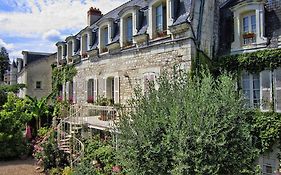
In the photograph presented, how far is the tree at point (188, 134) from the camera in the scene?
209 inches

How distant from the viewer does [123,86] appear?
559 inches

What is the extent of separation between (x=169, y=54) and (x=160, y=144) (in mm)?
6413

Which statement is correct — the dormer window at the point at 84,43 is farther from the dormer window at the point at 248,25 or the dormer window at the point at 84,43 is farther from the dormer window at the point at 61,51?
Answer: the dormer window at the point at 248,25

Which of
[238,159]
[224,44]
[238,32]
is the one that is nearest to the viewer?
[238,159]

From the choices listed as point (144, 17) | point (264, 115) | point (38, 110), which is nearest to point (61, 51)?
point (38, 110)

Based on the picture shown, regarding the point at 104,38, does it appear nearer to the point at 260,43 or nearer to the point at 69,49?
the point at 69,49

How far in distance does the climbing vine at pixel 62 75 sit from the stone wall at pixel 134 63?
151cm

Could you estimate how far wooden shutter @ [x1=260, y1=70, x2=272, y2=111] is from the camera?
32.3ft

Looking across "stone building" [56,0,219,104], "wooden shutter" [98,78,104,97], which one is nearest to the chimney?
"stone building" [56,0,219,104]

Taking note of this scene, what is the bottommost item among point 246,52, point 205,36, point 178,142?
point 178,142

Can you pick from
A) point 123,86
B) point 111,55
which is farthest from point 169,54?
point 111,55

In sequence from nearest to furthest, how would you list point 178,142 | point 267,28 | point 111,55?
point 178,142 < point 267,28 < point 111,55

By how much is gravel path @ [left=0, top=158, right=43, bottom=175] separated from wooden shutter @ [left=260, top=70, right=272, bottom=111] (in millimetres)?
10154

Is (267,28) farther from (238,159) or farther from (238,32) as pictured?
(238,159)
